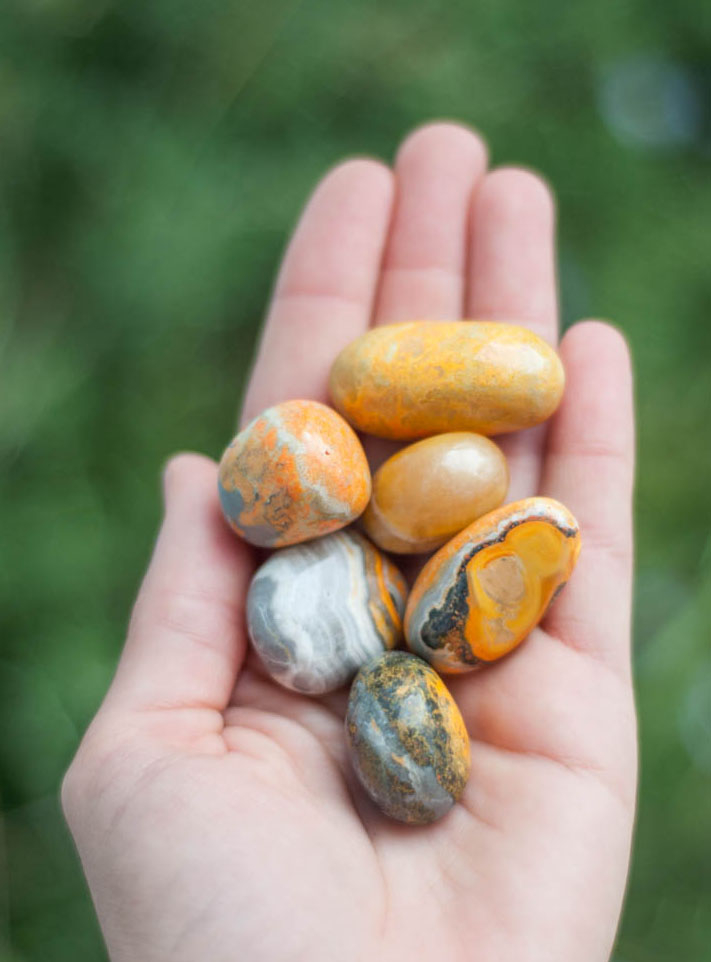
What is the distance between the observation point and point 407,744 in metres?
0.96

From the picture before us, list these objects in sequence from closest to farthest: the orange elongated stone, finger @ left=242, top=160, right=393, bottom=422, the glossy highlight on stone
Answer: the glossy highlight on stone
the orange elongated stone
finger @ left=242, top=160, right=393, bottom=422

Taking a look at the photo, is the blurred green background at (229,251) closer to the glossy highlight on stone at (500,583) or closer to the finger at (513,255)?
the finger at (513,255)

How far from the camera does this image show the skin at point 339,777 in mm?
838

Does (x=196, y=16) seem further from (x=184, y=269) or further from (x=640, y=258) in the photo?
(x=640, y=258)

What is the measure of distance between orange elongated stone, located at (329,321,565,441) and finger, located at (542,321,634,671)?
0.19 feet

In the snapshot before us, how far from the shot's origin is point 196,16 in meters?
1.88

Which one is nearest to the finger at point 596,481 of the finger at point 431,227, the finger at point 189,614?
the finger at point 431,227

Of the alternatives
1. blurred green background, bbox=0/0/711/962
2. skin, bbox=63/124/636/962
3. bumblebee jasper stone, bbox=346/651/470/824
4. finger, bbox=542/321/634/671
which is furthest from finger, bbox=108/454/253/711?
blurred green background, bbox=0/0/711/962

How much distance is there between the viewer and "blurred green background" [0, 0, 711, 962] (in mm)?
1552

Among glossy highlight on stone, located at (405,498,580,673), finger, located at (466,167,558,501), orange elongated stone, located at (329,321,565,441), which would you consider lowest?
glossy highlight on stone, located at (405,498,580,673)

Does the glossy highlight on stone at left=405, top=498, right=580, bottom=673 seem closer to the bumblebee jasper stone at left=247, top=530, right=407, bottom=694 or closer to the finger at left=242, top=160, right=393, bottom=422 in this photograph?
the bumblebee jasper stone at left=247, top=530, right=407, bottom=694

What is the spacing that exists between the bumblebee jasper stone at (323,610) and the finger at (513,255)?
1.54ft

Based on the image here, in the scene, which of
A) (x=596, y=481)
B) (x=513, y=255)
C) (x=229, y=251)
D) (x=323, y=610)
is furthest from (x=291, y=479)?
(x=229, y=251)

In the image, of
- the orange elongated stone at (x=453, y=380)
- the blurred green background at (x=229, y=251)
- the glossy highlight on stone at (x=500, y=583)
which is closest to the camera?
the glossy highlight on stone at (x=500, y=583)
